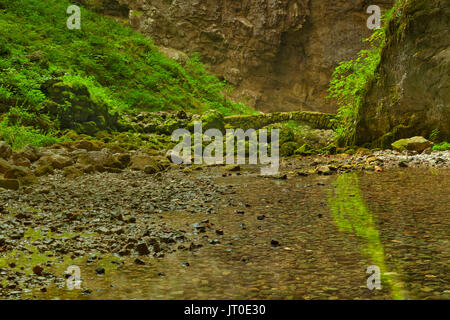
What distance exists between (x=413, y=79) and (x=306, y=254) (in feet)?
32.1

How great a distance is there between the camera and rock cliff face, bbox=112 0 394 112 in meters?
34.3

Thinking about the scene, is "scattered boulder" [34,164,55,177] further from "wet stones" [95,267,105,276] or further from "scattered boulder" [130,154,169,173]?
"wet stones" [95,267,105,276]

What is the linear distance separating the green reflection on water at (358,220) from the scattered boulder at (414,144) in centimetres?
394


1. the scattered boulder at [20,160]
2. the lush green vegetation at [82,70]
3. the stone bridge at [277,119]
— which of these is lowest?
the scattered boulder at [20,160]

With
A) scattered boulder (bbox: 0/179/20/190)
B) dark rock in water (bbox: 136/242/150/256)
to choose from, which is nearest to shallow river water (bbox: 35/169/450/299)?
dark rock in water (bbox: 136/242/150/256)

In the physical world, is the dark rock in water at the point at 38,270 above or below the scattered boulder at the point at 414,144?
below

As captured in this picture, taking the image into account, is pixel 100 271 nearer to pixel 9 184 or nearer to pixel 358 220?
pixel 358 220

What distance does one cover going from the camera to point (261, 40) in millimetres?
35094

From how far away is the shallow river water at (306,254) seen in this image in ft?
8.41

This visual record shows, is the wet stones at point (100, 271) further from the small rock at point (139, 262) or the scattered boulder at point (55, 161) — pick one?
the scattered boulder at point (55, 161)

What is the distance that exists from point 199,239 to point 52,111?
1192 cm

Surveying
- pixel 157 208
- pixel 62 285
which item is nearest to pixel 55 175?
pixel 157 208

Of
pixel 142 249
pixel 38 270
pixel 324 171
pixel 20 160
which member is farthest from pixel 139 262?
pixel 324 171

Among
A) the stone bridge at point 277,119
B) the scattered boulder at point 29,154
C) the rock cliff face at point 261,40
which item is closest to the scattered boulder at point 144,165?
the scattered boulder at point 29,154
